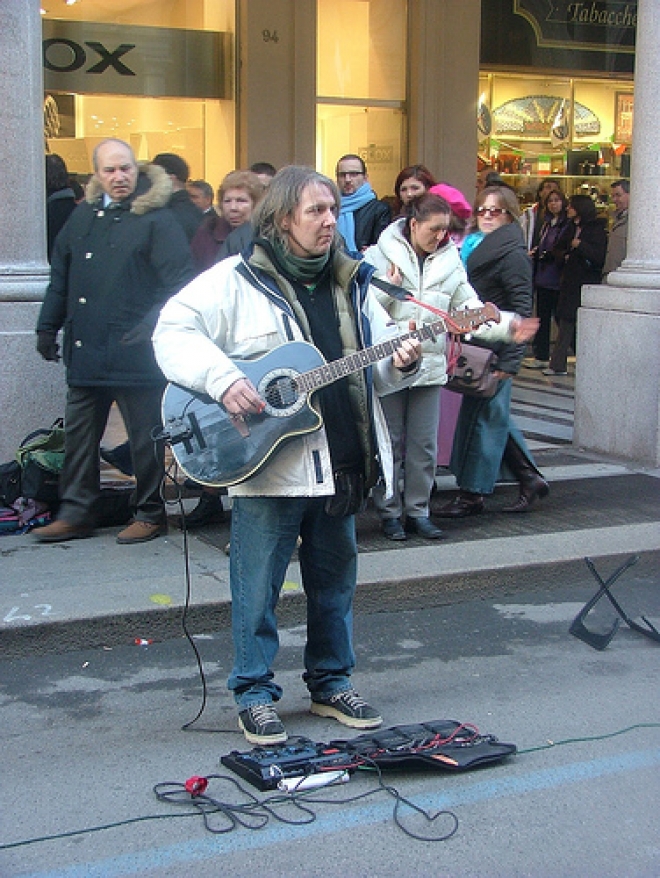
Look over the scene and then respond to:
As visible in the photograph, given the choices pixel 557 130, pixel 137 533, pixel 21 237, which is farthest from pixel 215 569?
pixel 557 130

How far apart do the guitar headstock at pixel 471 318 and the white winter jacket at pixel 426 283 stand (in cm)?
168

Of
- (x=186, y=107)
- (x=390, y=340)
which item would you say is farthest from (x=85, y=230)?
(x=186, y=107)

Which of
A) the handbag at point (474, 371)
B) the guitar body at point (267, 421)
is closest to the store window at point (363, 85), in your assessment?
the handbag at point (474, 371)

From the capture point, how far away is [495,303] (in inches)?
287

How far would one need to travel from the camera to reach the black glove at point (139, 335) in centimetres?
635

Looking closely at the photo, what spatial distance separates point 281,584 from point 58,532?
242 centimetres

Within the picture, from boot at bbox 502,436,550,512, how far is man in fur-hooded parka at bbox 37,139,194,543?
7.22ft

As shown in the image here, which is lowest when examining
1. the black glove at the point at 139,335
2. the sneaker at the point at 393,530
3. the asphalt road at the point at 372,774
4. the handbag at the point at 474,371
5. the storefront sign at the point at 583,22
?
the asphalt road at the point at 372,774

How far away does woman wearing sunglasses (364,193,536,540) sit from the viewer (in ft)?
21.6

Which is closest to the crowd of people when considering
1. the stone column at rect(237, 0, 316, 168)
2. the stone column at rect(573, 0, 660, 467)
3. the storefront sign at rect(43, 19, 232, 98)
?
the stone column at rect(573, 0, 660, 467)

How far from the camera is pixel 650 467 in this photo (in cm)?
909

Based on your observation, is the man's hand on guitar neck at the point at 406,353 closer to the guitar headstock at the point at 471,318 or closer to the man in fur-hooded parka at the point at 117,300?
the guitar headstock at the point at 471,318

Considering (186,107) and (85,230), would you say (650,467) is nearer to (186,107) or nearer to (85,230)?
(85,230)

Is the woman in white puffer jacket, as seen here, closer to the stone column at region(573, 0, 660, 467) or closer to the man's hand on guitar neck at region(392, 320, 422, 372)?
the man's hand on guitar neck at region(392, 320, 422, 372)
